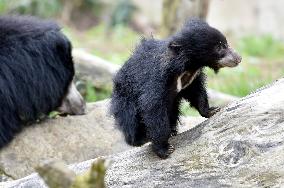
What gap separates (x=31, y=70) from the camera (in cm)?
554

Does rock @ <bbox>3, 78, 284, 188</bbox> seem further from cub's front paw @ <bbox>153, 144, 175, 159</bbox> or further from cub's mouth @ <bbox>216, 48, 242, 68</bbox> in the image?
cub's mouth @ <bbox>216, 48, 242, 68</bbox>

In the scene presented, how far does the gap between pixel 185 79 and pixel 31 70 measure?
2.27 m

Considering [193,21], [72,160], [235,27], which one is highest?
[193,21]

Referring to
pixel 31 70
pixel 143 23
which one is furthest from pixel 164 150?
pixel 143 23

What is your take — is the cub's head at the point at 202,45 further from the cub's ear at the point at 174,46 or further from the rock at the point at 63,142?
the rock at the point at 63,142

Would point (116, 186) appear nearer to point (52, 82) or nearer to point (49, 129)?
point (49, 129)

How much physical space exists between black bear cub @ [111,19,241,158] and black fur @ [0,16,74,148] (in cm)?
194

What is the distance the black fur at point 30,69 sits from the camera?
5.41 m

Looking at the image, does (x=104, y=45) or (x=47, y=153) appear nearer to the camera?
(x=47, y=153)

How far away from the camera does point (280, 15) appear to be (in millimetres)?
15398

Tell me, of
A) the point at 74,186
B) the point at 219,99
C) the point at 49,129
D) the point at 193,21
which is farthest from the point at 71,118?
the point at 74,186

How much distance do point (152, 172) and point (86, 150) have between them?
197cm

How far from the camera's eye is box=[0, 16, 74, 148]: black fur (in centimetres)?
541

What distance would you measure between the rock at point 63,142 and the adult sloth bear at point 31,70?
0.59 feet
